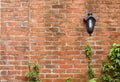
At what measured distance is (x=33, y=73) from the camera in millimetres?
4410

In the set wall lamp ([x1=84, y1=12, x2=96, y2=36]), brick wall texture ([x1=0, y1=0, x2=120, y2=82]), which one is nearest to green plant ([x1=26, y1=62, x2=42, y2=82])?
brick wall texture ([x1=0, y1=0, x2=120, y2=82])

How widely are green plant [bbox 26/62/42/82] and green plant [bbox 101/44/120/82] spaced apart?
3.60 feet

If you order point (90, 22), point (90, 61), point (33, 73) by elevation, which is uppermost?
point (90, 22)

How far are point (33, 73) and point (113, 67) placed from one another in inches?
53.1

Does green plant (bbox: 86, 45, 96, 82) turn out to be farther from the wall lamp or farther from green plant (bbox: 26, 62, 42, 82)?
green plant (bbox: 26, 62, 42, 82)

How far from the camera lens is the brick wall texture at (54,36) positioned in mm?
4484

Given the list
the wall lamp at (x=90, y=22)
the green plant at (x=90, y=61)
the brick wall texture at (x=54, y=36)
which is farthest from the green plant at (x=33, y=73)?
the wall lamp at (x=90, y=22)

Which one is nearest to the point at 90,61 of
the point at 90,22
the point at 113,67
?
the point at 113,67

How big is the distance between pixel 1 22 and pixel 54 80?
1343mm

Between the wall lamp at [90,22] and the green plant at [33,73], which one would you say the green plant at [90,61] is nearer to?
the wall lamp at [90,22]

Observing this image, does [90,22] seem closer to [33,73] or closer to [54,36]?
[54,36]

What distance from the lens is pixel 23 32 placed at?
4.53 m

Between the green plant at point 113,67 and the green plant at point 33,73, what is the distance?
3.60ft

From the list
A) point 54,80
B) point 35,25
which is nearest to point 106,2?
point 35,25
